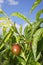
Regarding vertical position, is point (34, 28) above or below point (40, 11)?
below

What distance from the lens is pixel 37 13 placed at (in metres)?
1.56

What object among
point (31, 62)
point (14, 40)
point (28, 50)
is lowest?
point (31, 62)

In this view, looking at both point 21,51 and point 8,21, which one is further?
point 21,51

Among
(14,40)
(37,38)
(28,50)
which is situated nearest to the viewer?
(37,38)

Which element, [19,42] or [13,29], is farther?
[19,42]

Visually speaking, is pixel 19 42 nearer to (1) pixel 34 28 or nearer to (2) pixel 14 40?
(2) pixel 14 40

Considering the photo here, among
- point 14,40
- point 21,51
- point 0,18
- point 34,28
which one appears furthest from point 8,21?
point 14,40

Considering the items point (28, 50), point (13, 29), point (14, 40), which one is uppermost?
point (14, 40)

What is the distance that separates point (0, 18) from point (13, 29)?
121 millimetres

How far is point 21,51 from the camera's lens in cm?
165

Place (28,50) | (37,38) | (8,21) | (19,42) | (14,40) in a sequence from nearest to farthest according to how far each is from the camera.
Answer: (37,38), (8,21), (28,50), (19,42), (14,40)

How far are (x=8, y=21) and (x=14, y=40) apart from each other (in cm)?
48

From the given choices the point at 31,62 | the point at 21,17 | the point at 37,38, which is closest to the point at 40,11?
the point at 21,17

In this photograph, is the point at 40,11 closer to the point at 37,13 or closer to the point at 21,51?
the point at 37,13
